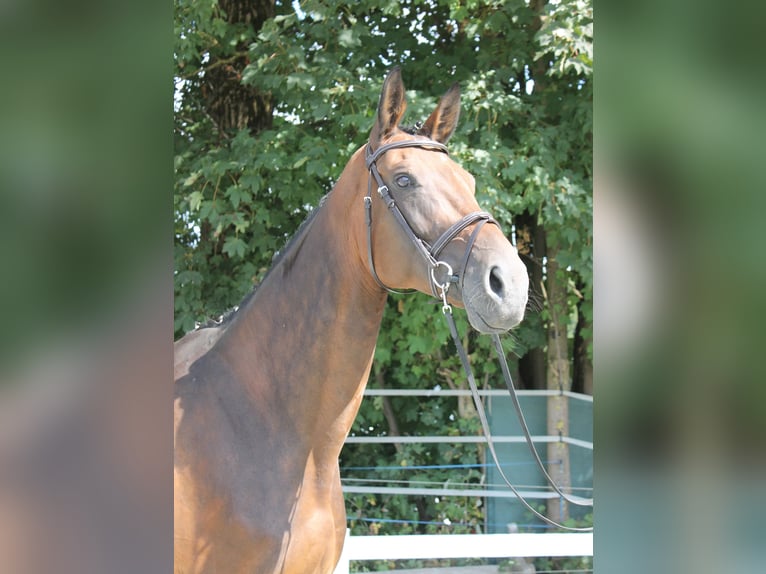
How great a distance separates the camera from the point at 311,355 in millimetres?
2115

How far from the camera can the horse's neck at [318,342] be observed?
2.10 m

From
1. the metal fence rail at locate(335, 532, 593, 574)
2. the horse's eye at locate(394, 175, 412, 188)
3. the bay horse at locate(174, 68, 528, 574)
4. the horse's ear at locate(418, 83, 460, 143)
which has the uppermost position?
the horse's ear at locate(418, 83, 460, 143)

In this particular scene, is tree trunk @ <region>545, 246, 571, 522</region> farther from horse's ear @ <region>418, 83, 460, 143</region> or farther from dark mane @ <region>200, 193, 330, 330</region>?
dark mane @ <region>200, 193, 330, 330</region>

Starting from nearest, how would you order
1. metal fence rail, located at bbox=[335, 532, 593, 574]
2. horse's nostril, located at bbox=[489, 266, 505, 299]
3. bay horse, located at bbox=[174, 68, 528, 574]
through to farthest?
1. horse's nostril, located at bbox=[489, 266, 505, 299]
2. bay horse, located at bbox=[174, 68, 528, 574]
3. metal fence rail, located at bbox=[335, 532, 593, 574]

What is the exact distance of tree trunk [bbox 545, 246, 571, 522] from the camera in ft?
19.4

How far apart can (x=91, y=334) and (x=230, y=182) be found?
16.2ft

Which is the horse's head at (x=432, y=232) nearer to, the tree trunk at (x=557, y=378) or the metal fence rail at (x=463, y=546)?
the metal fence rail at (x=463, y=546)

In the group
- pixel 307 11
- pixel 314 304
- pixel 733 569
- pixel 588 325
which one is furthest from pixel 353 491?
pixel 733 569

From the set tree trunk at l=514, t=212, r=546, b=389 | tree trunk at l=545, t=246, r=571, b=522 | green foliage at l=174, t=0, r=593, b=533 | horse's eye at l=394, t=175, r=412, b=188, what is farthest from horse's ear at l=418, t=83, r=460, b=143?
Answer: tree trunk at l=514, t=212, r=546, b=389

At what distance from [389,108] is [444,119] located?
0.23m

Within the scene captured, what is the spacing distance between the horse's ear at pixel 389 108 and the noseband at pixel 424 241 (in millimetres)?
77

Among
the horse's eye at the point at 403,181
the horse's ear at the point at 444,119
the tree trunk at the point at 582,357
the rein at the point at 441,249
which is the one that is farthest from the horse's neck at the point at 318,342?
the tree trunk at the point at 582,357

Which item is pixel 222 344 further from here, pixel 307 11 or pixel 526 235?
pixel 526 235

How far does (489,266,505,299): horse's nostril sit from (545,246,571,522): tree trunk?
4044 mm
